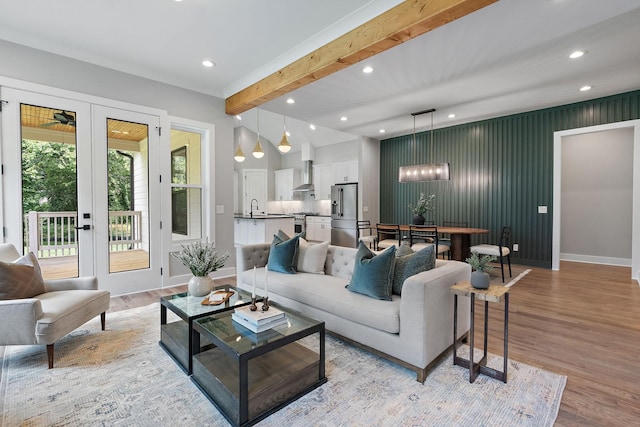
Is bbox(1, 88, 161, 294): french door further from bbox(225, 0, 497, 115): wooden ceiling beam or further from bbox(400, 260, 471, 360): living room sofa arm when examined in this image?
bbox(400, 260, 471, 360): living room sofa arm

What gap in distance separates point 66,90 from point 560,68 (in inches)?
240

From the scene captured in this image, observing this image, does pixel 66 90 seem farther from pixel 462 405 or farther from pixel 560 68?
pixel 560 68

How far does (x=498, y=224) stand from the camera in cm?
612

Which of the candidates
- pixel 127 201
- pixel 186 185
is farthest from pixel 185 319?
pixel 186 185

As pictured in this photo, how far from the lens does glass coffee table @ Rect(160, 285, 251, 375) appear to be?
2111 mm

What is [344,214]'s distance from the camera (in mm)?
8109

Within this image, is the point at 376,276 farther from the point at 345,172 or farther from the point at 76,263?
the point at 345,172

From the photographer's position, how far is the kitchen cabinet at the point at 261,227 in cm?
762

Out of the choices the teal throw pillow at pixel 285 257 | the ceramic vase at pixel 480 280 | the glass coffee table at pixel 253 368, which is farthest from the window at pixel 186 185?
the ceramic vase at pixel 480 280

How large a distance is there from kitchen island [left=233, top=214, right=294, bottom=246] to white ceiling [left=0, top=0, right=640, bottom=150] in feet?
11.5

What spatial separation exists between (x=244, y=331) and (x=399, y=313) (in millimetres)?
1054

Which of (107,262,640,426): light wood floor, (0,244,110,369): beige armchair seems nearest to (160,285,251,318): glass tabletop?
(0,244,110,369): beige armchair

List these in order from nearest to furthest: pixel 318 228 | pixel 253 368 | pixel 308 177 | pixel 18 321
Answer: pixel 253 368
pixel 18 321
pixel 318 228
pixel 308 177

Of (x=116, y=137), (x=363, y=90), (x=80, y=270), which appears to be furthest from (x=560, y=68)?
(x=80, y=270)
